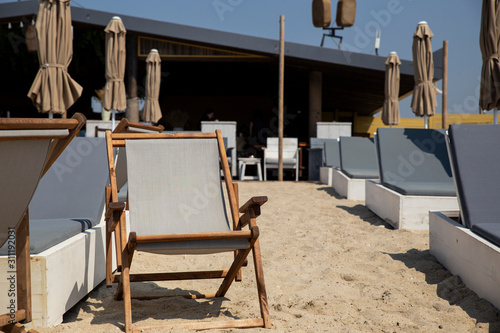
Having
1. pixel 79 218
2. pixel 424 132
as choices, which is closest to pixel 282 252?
pixel 79 218

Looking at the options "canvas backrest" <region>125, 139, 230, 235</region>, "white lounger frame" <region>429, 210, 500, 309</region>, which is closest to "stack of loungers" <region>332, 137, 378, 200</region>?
"white lounger frame" <region>429, 210, 500, 309</region>

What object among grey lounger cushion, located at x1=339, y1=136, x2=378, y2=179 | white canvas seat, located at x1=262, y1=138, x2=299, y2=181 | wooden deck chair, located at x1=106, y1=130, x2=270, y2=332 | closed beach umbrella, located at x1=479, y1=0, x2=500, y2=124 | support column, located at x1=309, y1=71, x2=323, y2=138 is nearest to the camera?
wooden deck chair, located at x1=106, y1=130, x2=270, y2=332

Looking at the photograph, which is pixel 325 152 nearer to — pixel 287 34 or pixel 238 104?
pixel 287 34

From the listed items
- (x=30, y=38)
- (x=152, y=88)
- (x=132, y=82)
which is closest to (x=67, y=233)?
(x=152, y=88)

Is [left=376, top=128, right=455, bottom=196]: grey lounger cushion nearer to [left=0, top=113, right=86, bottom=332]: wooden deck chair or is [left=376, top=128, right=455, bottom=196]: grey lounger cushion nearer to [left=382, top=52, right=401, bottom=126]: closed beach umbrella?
[left=0, top=113, right=86, bottom=332]: wooden deck chair

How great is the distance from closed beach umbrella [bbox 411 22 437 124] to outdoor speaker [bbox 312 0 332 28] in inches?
137

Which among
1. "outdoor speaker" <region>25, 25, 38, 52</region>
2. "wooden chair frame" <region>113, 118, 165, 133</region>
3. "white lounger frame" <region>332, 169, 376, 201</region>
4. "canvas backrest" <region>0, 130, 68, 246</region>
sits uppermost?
"outdoor speaker" <region>25, 25, 38, 52</region>

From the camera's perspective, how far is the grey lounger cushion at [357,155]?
741 centimetres

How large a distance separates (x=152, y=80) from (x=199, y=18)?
3637mm

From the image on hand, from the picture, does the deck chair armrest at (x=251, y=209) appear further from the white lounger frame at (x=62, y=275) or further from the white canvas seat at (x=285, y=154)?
the white canvas seat at (x=285, y=154)

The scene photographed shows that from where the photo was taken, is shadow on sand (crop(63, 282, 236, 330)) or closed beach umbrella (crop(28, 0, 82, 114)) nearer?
shadow on sand (crop(63, 282, 236, 330))

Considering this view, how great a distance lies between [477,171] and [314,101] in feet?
33.6

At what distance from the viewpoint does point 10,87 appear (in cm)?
1673

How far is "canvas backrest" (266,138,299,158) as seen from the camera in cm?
1084
